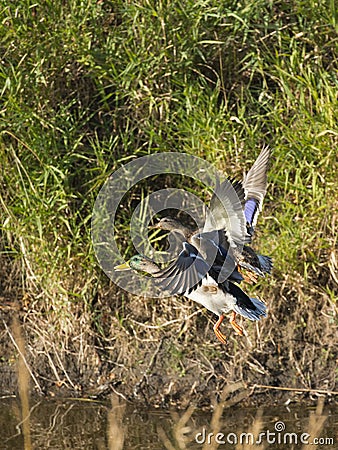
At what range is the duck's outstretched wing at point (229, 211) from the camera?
4.06 metres

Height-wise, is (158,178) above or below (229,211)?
below

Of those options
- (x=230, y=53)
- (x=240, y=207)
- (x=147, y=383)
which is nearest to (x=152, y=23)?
(x=230, y=53)

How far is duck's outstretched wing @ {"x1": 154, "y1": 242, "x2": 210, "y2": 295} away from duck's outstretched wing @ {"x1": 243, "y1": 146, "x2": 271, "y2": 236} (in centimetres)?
77

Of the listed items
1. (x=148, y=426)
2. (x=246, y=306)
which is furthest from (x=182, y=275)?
(x=148, y=426)

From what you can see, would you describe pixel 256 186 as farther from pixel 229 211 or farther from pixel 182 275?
pixel 182 275

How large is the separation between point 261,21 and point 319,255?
1527 millimetres

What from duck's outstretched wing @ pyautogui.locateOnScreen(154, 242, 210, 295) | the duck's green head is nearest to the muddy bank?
the duck's green head

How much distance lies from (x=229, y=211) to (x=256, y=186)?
50 cm

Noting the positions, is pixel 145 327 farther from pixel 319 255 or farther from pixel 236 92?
pixel 236 92

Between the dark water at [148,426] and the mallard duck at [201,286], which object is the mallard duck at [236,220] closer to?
the mallard duck at [201,286]

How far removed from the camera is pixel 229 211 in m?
4.10

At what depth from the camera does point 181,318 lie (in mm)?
5230

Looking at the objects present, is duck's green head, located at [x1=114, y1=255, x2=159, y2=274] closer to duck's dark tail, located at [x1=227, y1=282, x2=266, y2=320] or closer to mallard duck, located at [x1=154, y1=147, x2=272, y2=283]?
mallard duck, located at [x1=154, y1=147, x2=272, y2=283]

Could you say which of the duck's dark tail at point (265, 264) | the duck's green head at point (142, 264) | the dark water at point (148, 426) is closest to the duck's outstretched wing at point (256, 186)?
the duck's dark tail at point (265, 264)
